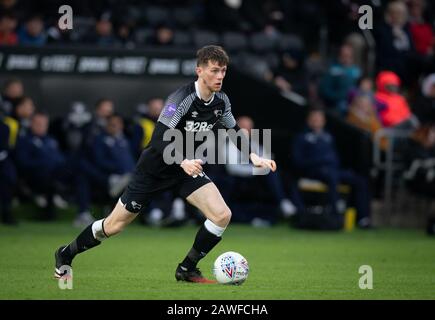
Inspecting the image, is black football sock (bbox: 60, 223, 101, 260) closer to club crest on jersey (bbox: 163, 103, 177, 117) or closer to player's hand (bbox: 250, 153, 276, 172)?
club crest on jersey (bbox: 163, 103, 177, 117)

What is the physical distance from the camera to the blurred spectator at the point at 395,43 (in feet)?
62.7

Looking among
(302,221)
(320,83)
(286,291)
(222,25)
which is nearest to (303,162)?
(302,221)

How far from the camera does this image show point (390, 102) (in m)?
18.2

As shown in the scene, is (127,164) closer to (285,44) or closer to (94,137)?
(94,137)

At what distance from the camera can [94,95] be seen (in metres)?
17.5

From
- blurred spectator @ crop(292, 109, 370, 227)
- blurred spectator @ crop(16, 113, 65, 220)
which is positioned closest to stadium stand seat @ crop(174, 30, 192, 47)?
blurred spectator @ crop(292, 109, 370, 227)

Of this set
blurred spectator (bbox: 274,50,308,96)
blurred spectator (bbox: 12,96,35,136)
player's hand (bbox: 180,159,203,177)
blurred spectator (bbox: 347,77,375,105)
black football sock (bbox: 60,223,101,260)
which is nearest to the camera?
player's hand (bbox: 180,159,203,177)

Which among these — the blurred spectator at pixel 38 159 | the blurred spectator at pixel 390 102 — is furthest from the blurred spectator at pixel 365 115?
the blurred spectator at pixel 38 159

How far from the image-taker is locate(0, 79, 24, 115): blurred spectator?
53.0 feet

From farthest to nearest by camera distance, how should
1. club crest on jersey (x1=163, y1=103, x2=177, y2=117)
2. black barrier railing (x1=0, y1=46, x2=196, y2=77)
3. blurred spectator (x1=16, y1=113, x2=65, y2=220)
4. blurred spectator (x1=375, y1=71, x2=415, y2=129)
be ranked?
blurred spectator (x1=375, y1=71, x2=415, y2=129) < black barrier railing (x1=0, y1=46, x2=196, y2=77) < blurred spectator (x1=16, y1=113, x2=65, y2=220) < club crest on jersey (x1=163, y1=103, x2=177, y2=117)

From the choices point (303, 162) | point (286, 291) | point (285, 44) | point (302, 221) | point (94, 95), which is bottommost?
point (286, 291)

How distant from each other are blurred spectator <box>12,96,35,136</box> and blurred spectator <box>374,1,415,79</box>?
22.9 ft

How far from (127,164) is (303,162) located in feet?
9.77

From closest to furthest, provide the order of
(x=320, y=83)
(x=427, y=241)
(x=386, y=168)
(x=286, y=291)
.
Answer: (x=286, y=291), (x=427, y=241), (x=386, y=168), (x=320, y=83)
